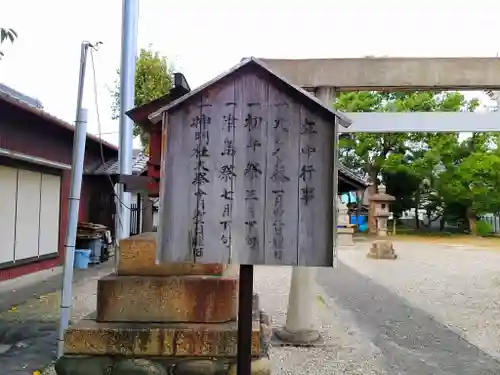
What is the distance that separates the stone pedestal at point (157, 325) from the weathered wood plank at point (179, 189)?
926 millimetres

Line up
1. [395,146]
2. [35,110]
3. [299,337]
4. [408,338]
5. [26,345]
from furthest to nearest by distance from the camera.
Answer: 1. [395,146]
2. [35,110]
3. [408,338]
4. [299,337]
5. [26,345]

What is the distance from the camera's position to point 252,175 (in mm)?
2648

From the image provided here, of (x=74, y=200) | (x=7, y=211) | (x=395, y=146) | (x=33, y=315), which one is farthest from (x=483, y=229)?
(x=74, y=200)

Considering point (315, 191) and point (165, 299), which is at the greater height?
point (315, 191)

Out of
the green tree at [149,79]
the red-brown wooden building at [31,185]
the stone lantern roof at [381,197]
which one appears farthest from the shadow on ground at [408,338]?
the stone lantern roof at [381,197]

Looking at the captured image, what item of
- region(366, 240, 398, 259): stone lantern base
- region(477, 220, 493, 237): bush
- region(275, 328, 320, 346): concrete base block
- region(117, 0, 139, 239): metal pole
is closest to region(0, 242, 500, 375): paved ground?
region(275, 328, 320, 346): concrete base block

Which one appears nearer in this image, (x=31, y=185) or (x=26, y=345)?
(x=26, y=345)

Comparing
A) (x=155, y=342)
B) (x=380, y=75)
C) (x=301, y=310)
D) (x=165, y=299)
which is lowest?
(x=301, y=310)

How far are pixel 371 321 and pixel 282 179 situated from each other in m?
5.66

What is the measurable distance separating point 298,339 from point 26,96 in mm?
15500

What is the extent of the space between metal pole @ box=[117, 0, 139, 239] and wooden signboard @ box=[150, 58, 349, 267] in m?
5.57

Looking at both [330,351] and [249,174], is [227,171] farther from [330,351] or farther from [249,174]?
[330,351]

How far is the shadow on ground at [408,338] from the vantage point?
5.40 metres

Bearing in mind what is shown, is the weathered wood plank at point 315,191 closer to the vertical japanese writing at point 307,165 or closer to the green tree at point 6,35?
the vertical japanese writing at point 307,165
